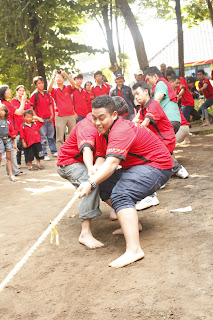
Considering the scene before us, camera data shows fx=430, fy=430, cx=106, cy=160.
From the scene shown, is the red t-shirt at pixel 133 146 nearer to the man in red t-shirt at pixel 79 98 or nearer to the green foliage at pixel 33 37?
the man in red t-shirt at pixel 79 98

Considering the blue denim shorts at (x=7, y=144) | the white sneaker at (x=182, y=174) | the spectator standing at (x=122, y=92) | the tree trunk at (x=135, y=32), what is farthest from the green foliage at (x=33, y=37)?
the white sneaker at (x=182, y=174)

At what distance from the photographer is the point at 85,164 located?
443 centimetres

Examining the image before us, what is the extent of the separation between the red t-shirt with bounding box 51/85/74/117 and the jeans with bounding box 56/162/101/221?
6.14m

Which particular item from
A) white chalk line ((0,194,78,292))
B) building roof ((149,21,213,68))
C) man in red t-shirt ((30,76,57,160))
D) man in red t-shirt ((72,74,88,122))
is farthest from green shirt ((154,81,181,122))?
building roof ((149,21,213,68))

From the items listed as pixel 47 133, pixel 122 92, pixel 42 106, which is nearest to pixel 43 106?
pixel 42 106

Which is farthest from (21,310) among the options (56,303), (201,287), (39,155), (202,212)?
(39,155)

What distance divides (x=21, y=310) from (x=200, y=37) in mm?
45635

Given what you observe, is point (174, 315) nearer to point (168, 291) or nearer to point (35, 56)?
point (168, 291)

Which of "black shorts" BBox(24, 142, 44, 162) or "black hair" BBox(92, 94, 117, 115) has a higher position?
"black hair" BBox(92, 94, 117, 115)

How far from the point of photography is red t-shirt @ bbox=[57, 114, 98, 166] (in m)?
4.43

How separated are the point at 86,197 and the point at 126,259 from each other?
0.94 metres

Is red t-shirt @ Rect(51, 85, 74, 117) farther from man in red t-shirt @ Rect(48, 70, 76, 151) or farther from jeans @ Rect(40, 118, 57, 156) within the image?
jeans @ Rect(40, 118, 57, 156)

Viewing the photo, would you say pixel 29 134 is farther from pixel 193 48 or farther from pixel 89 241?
pixel 193 48

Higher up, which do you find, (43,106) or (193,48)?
(193,48)
